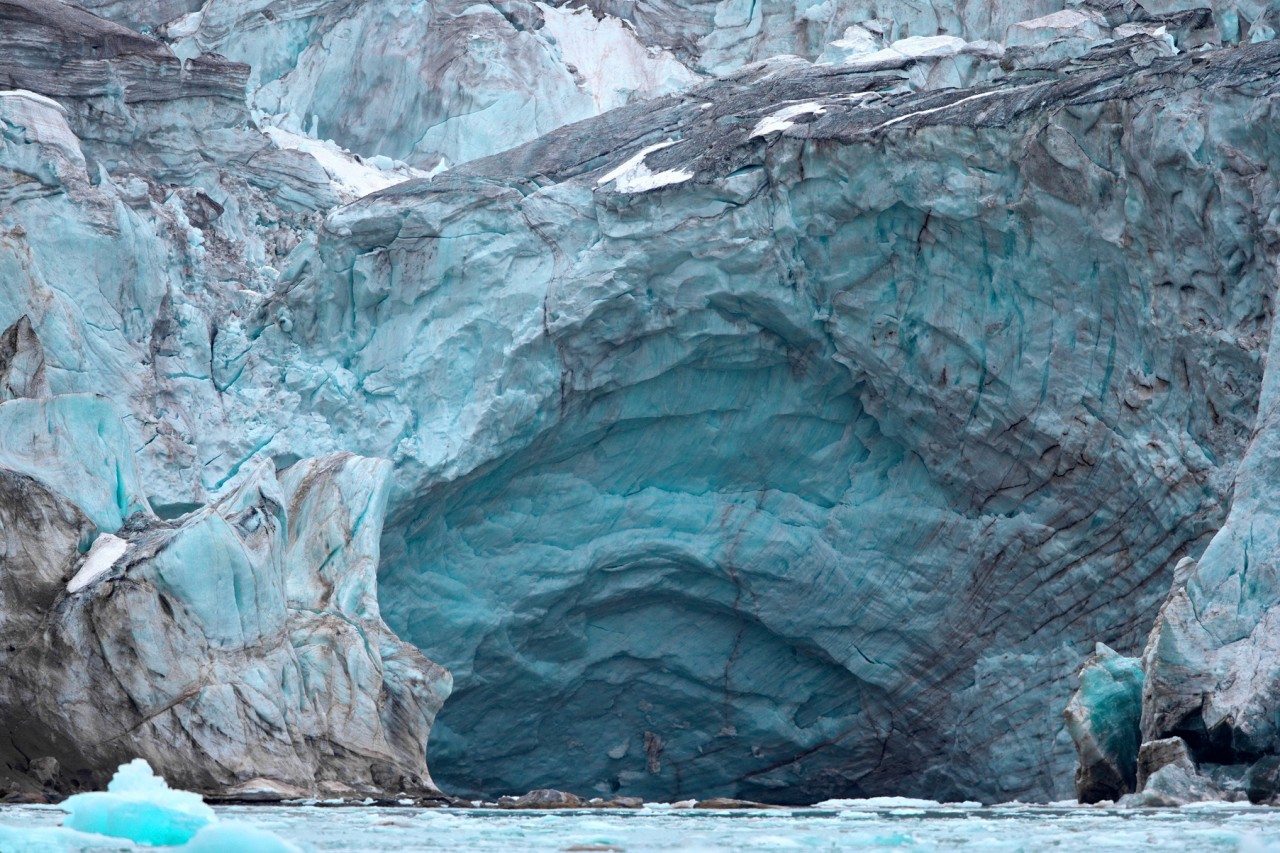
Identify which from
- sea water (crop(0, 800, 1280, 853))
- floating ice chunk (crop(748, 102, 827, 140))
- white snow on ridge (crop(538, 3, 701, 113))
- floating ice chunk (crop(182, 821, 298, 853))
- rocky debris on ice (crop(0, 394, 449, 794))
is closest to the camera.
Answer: floating ice chunk (crop(182, 821, 298, 853))

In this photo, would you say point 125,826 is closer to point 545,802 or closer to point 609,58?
point 545,802

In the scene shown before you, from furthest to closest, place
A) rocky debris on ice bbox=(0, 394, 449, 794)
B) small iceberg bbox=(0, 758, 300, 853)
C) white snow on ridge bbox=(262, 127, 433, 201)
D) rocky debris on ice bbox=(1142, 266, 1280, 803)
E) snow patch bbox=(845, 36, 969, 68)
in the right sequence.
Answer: white snow on ridge bbox=(262, 127, 433, 201), snow patch bbox=(845, 36, 969, 68), rocky debris on ice bbox=(0, 394, 449, 794), rocky debris on ice bbox=(1142, 266, 1280, 803), small iceberg bbox=(0, 758, 300, 853)

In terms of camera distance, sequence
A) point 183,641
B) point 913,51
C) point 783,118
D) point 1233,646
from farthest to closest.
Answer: point 913,51 < point 783,118 < point 183,641 < point 1233,646

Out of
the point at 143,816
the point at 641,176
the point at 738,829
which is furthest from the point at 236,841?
the point at 641,176

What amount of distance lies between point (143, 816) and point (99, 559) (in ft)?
22.0

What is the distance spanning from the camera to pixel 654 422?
55.4 feet

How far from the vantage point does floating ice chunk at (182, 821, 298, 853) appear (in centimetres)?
607

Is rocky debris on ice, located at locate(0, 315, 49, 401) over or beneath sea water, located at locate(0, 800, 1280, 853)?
over

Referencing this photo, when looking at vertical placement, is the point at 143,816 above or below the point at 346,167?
below

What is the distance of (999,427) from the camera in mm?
15352

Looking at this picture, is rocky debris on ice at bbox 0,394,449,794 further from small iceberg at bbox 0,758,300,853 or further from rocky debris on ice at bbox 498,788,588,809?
small iceberg at bbox 0,758,300,853

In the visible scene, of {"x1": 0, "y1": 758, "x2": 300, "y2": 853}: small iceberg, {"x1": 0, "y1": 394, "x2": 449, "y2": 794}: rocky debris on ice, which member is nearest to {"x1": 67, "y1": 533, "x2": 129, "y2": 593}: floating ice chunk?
{"x1": 0, "y1": 394, "x2": 449, "y2": 794}: rocky debris on ice

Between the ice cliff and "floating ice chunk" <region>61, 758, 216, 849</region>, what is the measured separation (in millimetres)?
5264

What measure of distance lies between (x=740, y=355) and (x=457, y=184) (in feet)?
11.6
